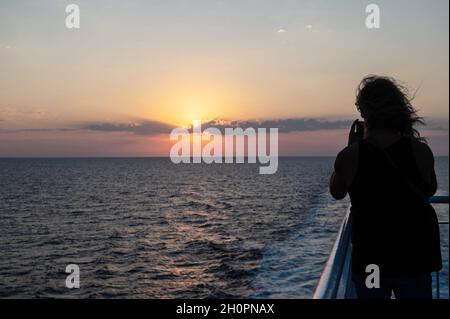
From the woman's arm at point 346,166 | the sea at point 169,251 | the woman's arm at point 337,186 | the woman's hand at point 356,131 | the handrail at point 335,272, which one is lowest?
the sea at point 169,251

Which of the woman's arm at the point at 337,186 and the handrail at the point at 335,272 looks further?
the woman's arm at the point at 337,186

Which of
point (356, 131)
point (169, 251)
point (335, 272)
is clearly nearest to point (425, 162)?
point (356, 131)

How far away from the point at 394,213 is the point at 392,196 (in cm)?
8

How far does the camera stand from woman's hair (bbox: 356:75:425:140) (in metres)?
2.39

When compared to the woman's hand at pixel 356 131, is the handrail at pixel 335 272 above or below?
below

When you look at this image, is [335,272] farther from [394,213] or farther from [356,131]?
[356,131]

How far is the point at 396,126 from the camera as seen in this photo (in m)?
2.39

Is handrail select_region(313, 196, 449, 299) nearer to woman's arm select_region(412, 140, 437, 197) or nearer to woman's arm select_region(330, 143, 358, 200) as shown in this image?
woman's arm select_region(330, 143, 358, 200)

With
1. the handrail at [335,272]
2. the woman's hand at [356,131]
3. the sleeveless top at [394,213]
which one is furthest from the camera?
the woman's hand at [356,131]

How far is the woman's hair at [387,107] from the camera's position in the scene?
94.1 inches

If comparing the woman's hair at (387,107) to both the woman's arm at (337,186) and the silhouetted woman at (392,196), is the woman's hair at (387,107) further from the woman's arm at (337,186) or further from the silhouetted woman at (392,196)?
the woman's arm at (337,186)

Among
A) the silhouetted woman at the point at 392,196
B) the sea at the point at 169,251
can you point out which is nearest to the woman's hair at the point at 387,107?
the silhouetted woman at the point at 392,196
